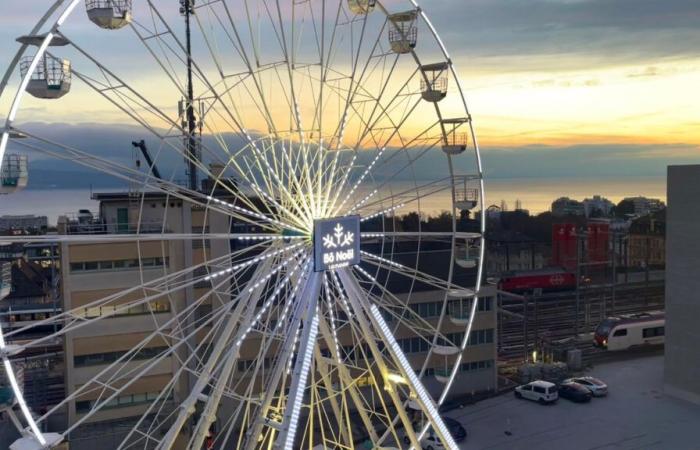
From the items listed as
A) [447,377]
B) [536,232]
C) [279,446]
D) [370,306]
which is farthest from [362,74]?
[536,232]

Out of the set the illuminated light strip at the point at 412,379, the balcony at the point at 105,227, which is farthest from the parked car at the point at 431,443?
the balcony at the point at 105,227

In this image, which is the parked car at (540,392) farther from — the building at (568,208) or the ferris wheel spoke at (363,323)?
the building at (568,208)

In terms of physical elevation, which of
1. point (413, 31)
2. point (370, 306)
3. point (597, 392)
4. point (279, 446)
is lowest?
point (597, 392)

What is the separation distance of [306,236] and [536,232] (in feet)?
203

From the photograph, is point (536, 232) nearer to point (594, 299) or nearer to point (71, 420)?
point (594, 299)

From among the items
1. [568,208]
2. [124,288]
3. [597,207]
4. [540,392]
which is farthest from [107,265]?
[597,207]

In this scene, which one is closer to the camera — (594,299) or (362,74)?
(362,74)

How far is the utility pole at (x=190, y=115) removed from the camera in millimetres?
11445

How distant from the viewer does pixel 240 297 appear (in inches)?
410

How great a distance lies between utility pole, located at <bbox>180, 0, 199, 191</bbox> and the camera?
451 inches

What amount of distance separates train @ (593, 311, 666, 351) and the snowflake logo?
64.2 ft

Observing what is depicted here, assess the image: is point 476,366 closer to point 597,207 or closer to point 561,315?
point 561,315

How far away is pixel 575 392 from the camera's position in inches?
884

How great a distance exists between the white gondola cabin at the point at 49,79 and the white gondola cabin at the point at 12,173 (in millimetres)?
1024
